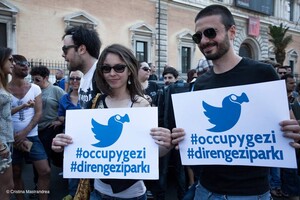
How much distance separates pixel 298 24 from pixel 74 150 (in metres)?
36.7

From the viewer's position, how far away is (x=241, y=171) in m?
1.82

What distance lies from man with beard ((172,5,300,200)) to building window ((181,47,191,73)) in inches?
826

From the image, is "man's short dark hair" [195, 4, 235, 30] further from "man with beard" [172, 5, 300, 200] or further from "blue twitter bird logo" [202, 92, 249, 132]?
"blue twitter bird logo" [202, 92, 249, 132]

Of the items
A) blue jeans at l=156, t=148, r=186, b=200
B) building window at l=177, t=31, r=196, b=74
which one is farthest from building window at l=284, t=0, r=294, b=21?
blue jeans at l=156, t=148, r=186, b=200

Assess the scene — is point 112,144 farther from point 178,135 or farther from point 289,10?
point 289,10

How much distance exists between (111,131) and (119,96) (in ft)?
0.91

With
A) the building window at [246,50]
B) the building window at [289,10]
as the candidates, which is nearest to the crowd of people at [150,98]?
the building window at [246,50]

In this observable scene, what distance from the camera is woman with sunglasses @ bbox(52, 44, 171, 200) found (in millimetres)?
2012

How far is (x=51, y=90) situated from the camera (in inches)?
187

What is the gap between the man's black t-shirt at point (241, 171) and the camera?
1.78m

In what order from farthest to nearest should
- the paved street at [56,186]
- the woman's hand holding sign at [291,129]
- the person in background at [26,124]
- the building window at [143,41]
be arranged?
the building window at [143,41], the paved street at [56,186], the person in background at [26,124], the woman's hand holding sign at [291,129]

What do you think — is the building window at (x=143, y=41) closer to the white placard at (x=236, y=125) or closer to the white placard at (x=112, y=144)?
the white placard at (x=112, y=144)

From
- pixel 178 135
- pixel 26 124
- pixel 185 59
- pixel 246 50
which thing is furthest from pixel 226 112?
pixel 246 50

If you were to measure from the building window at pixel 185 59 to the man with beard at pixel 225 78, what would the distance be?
21.0m
